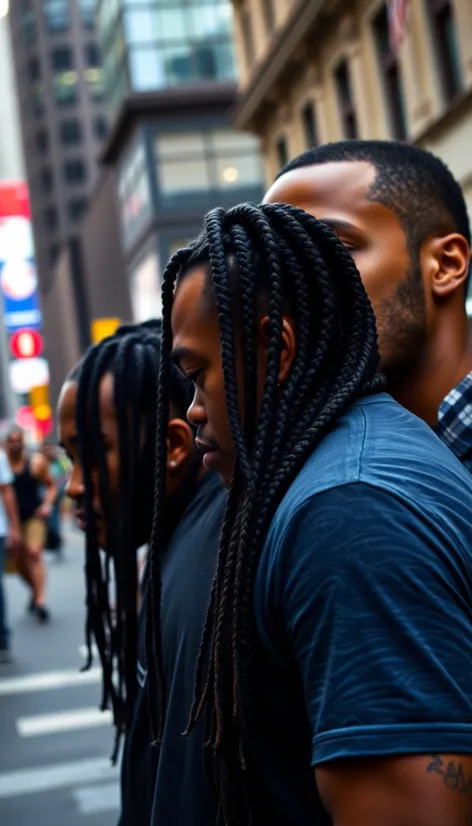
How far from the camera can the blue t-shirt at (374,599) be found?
4.00 ft

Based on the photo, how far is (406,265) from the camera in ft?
6.78

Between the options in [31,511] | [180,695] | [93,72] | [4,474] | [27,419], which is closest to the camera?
[180,695]

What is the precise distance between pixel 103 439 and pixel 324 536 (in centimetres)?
170

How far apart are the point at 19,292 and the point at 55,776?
153 ft

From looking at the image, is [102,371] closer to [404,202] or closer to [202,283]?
[404,202]

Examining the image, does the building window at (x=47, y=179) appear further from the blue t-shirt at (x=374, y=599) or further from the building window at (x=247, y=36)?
the blue t-shirt at (x=374, y=599)

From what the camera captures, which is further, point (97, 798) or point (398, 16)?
point (398, 16)

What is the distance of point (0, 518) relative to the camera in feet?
33.6

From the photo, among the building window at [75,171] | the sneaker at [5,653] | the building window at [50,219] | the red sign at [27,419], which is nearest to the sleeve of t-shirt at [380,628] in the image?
the sneaker at [5,653]

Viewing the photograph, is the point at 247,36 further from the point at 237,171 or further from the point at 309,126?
the point at 237,171

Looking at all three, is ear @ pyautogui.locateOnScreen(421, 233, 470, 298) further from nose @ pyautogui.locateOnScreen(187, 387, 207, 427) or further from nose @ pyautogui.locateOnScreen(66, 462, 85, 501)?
nose @ pyautogui.locateOnScreen(66, 462, 85, 501)

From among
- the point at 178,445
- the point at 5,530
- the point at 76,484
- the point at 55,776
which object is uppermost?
the point at 178,445

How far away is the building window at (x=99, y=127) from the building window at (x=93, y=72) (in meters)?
1.91

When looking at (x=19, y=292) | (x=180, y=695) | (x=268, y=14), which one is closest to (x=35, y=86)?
(x=19, y=292)
